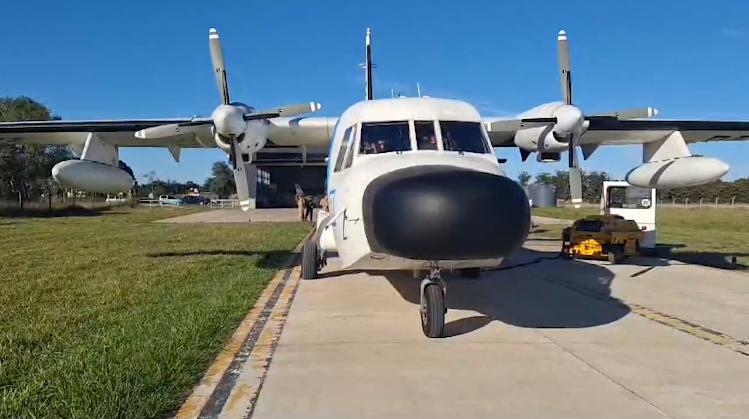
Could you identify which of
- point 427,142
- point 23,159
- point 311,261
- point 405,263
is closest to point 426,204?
point 405,263

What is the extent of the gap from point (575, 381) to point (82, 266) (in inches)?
449

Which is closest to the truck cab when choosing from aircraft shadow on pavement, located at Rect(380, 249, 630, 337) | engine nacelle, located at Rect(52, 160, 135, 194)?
aircraft shadow on pavement, located at Rect(380, 249, 630, 337)

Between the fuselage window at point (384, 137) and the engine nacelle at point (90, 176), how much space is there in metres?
7.54

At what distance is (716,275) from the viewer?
39.5ft

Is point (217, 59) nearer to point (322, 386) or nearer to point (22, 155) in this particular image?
point (322, 386)

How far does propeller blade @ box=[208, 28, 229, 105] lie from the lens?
41.4 ft

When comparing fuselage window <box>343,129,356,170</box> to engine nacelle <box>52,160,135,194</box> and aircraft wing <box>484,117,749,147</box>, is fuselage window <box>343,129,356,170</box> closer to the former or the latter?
aircraft wing <box>484,117,749,147</box>

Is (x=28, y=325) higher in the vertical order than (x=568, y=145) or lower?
lower

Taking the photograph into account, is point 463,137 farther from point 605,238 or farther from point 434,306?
point 605,238

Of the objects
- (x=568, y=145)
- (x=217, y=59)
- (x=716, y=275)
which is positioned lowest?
(x=716, y=275)

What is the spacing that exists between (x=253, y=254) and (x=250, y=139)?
4.56 m

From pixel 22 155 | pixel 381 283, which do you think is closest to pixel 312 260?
pixel 381 283

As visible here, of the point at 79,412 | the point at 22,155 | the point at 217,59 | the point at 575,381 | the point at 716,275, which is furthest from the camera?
the point at 22,155

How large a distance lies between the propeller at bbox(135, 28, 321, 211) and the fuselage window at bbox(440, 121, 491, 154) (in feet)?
17.6
